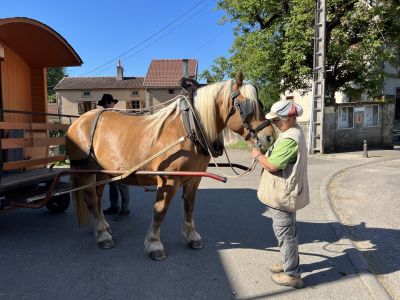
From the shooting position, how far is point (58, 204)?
599 centimetres

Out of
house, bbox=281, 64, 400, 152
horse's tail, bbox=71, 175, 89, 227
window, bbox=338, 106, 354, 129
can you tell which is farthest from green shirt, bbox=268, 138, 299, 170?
window, bbox=338, 106, 354, 129

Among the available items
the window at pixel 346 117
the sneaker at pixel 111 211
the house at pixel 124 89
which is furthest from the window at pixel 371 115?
the house at pixel 124 89

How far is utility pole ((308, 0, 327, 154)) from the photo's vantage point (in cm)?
1480

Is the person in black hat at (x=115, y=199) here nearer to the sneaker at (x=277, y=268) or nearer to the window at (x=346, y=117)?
the sneaker at (x=277, y=268)

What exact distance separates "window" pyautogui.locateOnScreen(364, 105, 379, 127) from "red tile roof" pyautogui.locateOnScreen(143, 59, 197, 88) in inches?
1051

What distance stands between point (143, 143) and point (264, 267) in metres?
1.93

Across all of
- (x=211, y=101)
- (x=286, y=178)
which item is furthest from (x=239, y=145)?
(x=286, y=178)

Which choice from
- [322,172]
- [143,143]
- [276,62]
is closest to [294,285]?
[143,143]

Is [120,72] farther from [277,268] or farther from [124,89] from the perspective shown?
[277,268]

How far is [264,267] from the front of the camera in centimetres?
388

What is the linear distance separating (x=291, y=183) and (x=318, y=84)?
12961 mm

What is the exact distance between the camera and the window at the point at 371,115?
Answer: 679 inches

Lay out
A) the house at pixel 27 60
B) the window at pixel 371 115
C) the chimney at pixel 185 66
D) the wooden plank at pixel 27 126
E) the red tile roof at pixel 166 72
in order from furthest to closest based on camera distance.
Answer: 1. the red tile roof at pixel 166 72
2. the chimney at pixel 185 66
3. the window at pixel 371 115
4. the house at pixel 27 60
5. the wooden plank at pixel 27 126

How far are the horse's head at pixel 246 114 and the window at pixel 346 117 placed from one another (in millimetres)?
14081
